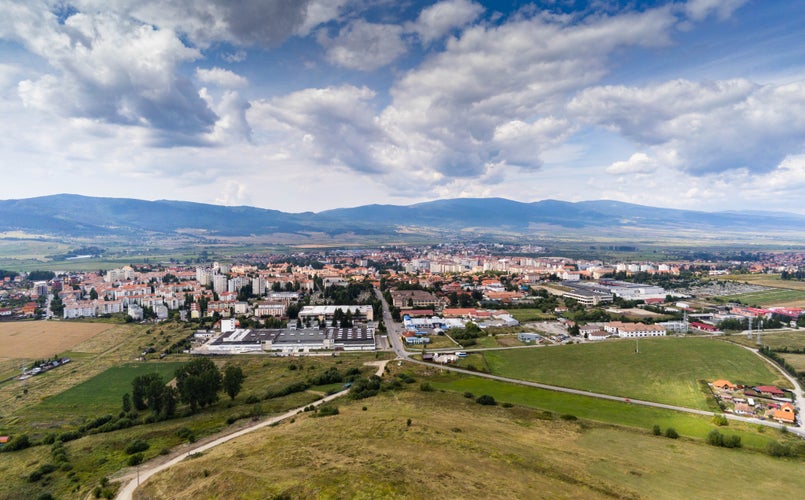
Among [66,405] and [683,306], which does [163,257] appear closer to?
[66,405]

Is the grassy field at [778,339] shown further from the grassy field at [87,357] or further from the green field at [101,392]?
the grassy field at [87,357]

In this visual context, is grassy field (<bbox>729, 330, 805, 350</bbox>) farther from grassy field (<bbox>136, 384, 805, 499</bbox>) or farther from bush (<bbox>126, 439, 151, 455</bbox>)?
bush (<bbox>126, 439, 151, 455</bbox>)

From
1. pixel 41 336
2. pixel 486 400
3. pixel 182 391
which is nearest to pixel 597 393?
pixel 486 400

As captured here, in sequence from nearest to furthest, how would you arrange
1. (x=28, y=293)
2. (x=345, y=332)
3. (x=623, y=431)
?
(x=623, y=431)
(x=345, y=332)
(x=28, y=293)

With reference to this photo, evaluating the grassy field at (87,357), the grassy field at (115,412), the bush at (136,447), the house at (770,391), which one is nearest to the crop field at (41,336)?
the grassy field at (87,357)

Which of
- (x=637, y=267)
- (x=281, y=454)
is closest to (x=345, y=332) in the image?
(x=281, y=454)

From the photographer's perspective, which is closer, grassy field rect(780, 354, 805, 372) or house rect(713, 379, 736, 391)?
house rect(713, 379, 736, 391)

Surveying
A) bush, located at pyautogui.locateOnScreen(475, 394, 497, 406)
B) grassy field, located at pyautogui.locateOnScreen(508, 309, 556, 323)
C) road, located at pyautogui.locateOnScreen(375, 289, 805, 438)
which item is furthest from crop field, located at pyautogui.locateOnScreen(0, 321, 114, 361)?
grassy field, located at pyautogui.locateOnScreen(508, 309, 556, 323)
